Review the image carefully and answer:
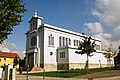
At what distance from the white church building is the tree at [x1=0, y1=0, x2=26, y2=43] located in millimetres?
33974

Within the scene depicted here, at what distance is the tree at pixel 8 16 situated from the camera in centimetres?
1691

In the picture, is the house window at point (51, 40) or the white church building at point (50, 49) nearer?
the white church building at point (50, 49)

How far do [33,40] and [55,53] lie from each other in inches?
295

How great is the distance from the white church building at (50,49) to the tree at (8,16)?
34.0 metres

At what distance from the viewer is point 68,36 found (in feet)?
197

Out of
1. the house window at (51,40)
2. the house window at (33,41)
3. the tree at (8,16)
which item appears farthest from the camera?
the house window at (33,41)

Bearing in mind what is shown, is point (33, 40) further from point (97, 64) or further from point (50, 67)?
point (97, 64)

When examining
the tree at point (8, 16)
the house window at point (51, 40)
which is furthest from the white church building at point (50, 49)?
the tree at point (8, 16)

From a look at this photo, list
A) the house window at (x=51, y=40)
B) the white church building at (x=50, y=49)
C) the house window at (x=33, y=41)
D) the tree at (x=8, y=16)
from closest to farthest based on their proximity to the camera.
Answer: the tree at (x=8, y=16) < the white church building at (x=50, y=49) < the house window at (x=51, y=40) < the house window at (x=33, y=41)

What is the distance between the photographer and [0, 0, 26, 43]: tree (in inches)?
666

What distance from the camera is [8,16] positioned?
17.3 meters

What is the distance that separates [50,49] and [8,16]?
36.9 metres

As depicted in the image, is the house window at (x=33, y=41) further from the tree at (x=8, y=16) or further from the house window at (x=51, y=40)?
the tree at (x=8, y=16)

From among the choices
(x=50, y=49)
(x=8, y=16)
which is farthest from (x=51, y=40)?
(x=8, y=16)
